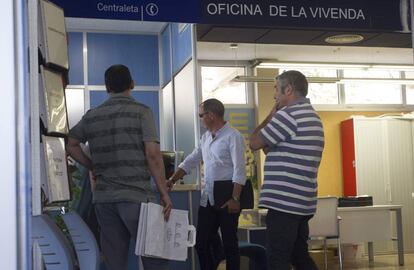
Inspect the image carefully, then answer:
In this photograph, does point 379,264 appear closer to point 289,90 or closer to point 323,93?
point 323,93

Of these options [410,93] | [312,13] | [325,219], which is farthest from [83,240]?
[410,93]

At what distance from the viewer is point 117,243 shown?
320cm

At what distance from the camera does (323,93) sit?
10.9 m

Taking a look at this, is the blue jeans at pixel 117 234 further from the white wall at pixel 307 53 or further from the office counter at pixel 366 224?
the white wall at pixel 307 53

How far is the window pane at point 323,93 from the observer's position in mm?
Answer: 10867

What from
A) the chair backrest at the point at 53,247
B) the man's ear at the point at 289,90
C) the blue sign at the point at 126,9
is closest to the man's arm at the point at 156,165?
the man's ear at the point at 289,90

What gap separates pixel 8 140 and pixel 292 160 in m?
2.28

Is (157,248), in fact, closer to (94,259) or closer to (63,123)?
(94,259)

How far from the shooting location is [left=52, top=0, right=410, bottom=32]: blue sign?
4570 millimetres

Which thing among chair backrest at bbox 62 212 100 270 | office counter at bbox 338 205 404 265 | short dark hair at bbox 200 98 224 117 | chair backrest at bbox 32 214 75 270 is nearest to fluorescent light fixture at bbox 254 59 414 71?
office counter at bbox 338 205 404 265

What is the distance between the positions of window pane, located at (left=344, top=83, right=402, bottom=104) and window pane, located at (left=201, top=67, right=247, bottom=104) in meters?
1.97

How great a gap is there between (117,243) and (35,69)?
5.90 ft

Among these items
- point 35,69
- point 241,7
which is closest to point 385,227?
point 241,7

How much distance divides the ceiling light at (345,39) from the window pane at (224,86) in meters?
2.89
